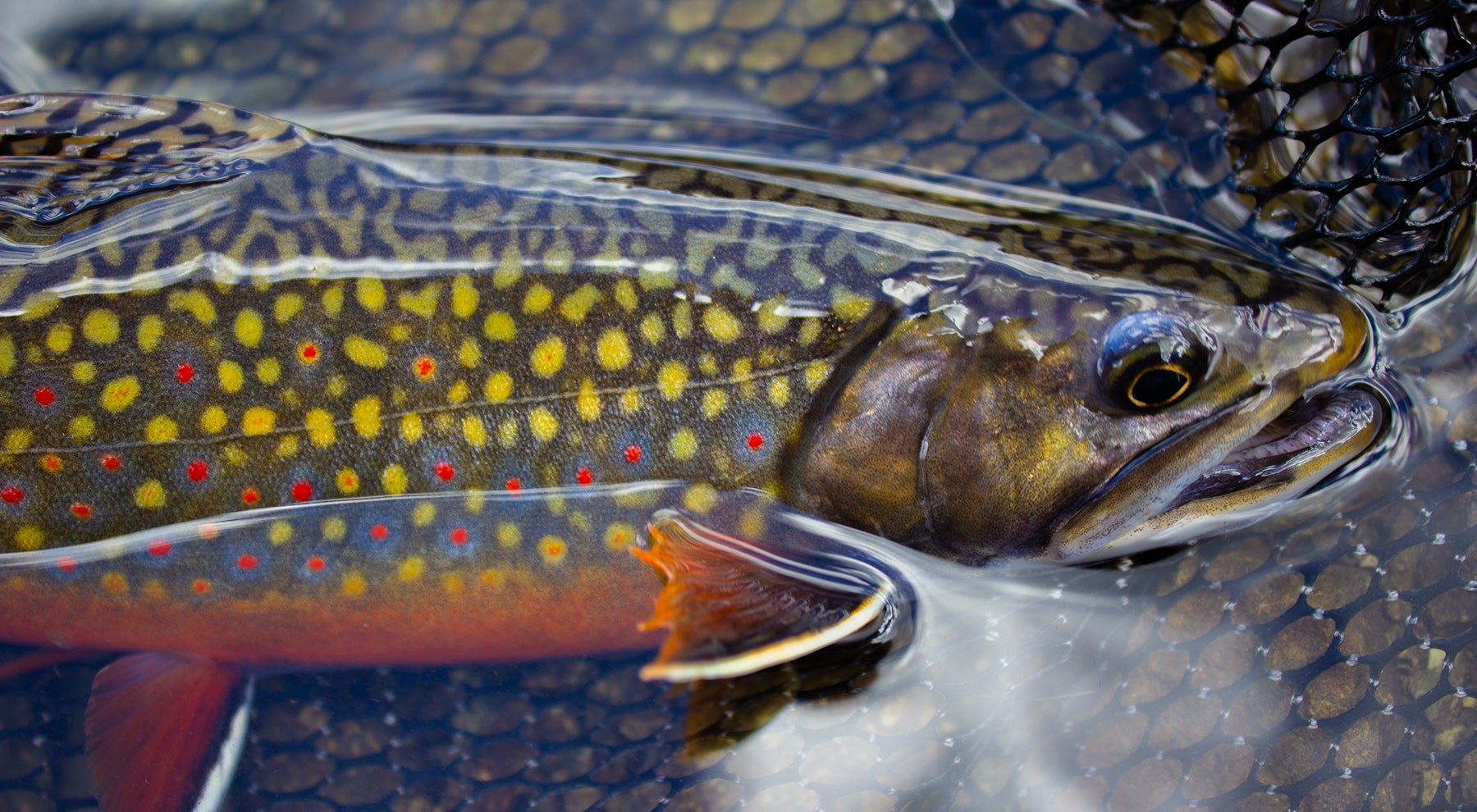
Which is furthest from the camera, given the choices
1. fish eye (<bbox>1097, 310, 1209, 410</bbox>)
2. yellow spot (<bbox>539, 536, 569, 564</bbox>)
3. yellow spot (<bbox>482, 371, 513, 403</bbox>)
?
yellow spot (<bbox>539, 536, 569, 564</bbox>)

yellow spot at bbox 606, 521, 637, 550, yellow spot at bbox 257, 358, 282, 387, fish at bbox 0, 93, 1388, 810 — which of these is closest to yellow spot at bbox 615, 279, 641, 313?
fish at bbox 0, 93, 1388, 810

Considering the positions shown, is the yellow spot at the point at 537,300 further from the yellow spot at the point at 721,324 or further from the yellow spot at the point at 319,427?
the yellow spot at the point at 319,427

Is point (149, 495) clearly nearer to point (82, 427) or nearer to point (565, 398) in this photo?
point (82, 427)

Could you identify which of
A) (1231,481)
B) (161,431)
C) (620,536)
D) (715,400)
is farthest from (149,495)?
(1231,481)

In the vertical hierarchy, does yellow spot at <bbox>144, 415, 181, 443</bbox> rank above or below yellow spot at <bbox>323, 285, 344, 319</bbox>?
below

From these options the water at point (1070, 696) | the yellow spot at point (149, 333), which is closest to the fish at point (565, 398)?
the yellow spot at point (149, 333)

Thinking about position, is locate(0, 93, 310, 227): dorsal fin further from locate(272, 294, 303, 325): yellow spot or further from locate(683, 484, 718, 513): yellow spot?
locate(683, 484, 718, 513): yellow spot
